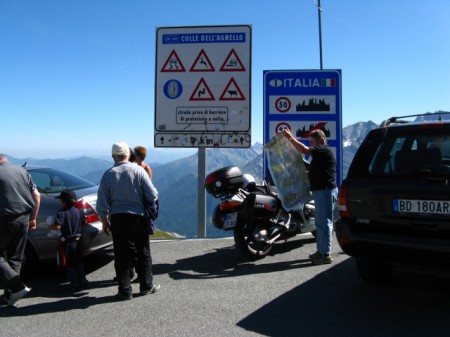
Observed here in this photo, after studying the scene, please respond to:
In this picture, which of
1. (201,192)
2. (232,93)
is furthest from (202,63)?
(201,192)

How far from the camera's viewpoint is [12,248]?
4922 mm

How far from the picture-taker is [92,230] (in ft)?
18.3

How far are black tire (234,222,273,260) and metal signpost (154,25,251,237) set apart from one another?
8.34 feet

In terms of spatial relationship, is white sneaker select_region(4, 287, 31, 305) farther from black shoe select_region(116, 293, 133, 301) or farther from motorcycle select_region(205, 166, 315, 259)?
motorcycle select_region(205, 166, 315, 259)

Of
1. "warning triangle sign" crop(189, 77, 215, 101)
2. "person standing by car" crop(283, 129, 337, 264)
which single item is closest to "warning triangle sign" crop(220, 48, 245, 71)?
"warning triangle sign" crop(189, 77, 215, 101)

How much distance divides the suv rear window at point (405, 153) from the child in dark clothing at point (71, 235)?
127 inches

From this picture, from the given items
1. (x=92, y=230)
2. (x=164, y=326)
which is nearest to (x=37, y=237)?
(x=92, y=230)

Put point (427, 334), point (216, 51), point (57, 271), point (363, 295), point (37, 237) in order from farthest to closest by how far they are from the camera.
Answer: point (216, 51) < point (57, 271) < point (37, 237) < point (363, 295) < point (427, 334)

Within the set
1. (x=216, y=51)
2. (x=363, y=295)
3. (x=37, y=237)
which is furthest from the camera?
(x=216, y=51)

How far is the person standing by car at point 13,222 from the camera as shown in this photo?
473 centimetres

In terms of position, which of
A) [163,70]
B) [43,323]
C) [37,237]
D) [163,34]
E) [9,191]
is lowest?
[43,323]

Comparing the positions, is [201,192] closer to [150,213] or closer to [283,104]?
[283,104]

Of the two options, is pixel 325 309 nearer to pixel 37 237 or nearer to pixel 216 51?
pixel 37 237

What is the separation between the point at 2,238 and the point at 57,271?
4.90ft
